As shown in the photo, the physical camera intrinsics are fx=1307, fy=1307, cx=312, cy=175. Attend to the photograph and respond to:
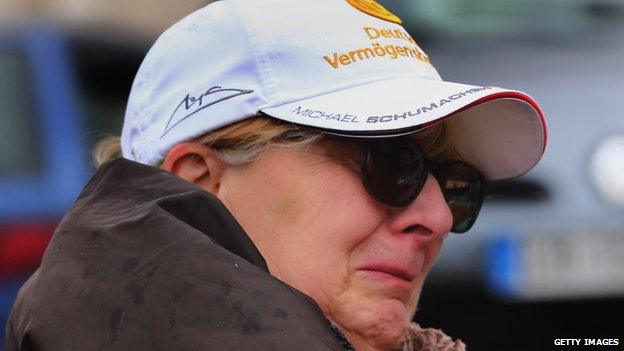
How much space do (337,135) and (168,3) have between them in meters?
9.04

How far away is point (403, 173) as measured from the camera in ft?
6.25

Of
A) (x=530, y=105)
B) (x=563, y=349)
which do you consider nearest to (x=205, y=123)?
(x=530, y=105)

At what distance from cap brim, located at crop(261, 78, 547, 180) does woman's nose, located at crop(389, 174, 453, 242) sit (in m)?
0.12

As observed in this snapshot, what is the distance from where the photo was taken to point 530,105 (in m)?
1.99

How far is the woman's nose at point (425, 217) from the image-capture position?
6.25ft

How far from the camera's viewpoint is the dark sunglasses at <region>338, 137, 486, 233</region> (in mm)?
1875

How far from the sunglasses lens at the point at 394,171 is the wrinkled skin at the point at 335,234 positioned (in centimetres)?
2

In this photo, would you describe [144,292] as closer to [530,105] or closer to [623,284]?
[530,105]

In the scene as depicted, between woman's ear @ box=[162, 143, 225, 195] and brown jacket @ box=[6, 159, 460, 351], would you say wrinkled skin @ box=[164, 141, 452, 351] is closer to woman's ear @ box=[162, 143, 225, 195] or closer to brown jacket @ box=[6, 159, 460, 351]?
woman's ear @ box=[162, 143, 225, 195]

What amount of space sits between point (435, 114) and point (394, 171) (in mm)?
109

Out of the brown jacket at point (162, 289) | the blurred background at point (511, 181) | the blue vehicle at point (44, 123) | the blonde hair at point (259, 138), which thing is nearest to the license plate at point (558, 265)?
the blurred background at point (511, 181)
